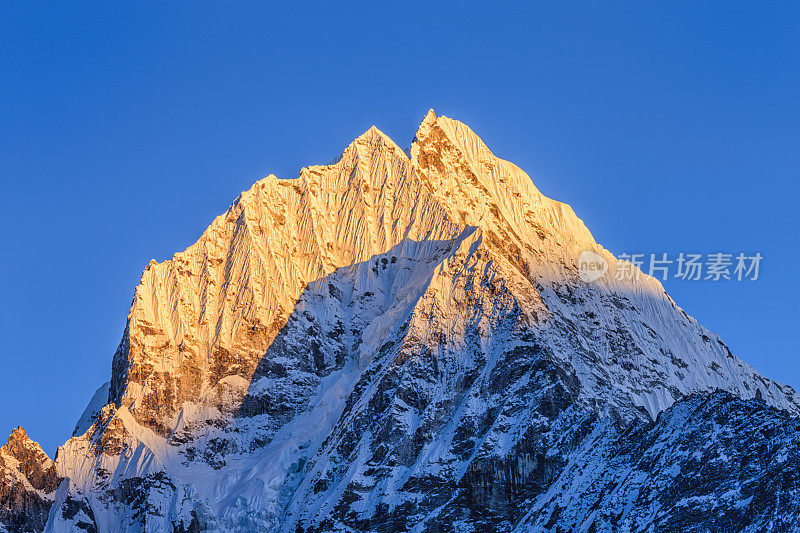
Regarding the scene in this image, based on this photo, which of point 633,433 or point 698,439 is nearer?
point 698,439

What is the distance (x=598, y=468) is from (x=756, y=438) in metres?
28.8

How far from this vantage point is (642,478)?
171 meters

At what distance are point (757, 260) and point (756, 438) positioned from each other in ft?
111

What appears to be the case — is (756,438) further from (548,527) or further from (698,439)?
(548,527)

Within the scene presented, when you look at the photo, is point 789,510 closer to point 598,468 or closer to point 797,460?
point 797,460

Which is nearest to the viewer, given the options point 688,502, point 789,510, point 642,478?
point 789,510

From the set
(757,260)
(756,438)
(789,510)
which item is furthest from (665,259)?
(789,510)

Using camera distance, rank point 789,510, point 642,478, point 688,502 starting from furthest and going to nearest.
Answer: point 642,478 → point 688,502 → point 789,510

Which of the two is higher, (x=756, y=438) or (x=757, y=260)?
(x=757, y=260)

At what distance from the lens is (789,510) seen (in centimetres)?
14525

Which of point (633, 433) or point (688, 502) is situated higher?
point (633, 433)

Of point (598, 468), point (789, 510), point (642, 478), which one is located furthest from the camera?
point (598, 468)

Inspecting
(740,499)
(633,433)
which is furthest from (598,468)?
(740,499)

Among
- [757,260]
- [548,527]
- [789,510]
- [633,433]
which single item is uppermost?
[757,260]
